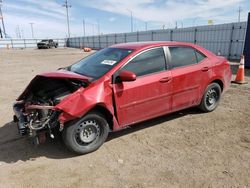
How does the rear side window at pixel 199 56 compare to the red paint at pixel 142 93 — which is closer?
the red paint at pixel 142 93

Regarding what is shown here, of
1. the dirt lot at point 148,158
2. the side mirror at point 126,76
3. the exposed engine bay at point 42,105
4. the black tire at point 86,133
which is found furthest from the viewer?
the side mirror at point 126,76

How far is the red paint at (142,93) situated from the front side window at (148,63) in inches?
3.4

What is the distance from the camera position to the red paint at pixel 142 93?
329cm

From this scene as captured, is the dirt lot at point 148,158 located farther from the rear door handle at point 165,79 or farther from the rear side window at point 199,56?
the rear side window at point 199,56

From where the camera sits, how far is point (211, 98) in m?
5.13

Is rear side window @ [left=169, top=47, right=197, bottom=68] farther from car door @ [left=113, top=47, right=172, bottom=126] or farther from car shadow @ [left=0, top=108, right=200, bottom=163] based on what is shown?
car shadow @ [left=0, top=108, right=200, bottom=163]

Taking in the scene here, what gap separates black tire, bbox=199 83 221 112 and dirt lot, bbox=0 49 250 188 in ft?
1.09

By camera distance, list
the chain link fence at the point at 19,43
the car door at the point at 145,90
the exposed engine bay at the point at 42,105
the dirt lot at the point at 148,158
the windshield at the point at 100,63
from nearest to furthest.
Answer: the dirt lot at the point at 148,158 → the exposed engine bay at the point at 42,105 → the car door at the point at 145,90 → the windshield at the point at 100,63 → the chain link fence at the point at 19,43

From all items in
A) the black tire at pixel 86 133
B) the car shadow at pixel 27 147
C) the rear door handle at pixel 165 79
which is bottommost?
the car shadow at pixel 27 147

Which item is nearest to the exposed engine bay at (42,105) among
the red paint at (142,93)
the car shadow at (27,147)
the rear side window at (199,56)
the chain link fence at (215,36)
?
the red paint at (142,93)

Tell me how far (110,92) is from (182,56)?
5.98 feet

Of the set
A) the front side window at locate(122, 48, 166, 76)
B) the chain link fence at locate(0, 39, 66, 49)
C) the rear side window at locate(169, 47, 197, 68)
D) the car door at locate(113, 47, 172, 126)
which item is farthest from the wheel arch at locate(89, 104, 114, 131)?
the chain link fence at locate(0, 39, 66, 49)

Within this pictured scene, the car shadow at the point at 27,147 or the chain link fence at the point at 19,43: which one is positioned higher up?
the chain link fence at the point at 19,43

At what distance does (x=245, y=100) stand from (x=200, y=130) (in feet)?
8.16
